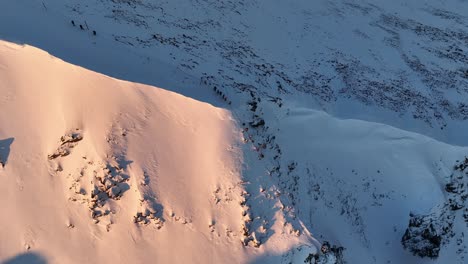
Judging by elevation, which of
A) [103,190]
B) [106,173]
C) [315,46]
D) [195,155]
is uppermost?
[315,46]

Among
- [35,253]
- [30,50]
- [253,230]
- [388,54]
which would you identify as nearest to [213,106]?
[253,230]

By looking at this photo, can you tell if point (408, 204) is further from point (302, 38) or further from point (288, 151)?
point (302, 38)

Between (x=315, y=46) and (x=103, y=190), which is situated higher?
(x=315, y=46)

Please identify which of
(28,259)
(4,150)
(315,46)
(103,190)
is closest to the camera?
(28,259)

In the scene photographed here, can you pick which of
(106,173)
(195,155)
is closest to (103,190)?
(106,173)

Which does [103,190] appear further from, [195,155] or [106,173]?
[195,155]

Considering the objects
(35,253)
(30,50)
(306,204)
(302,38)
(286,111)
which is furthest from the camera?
(302,38)

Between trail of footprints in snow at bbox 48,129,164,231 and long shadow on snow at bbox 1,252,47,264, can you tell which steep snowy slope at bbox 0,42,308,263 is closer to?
trail of footprints in snow at bbox 48,129,164,231

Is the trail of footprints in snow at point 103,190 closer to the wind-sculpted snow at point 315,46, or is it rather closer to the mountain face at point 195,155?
the mountain face at point 195,155
